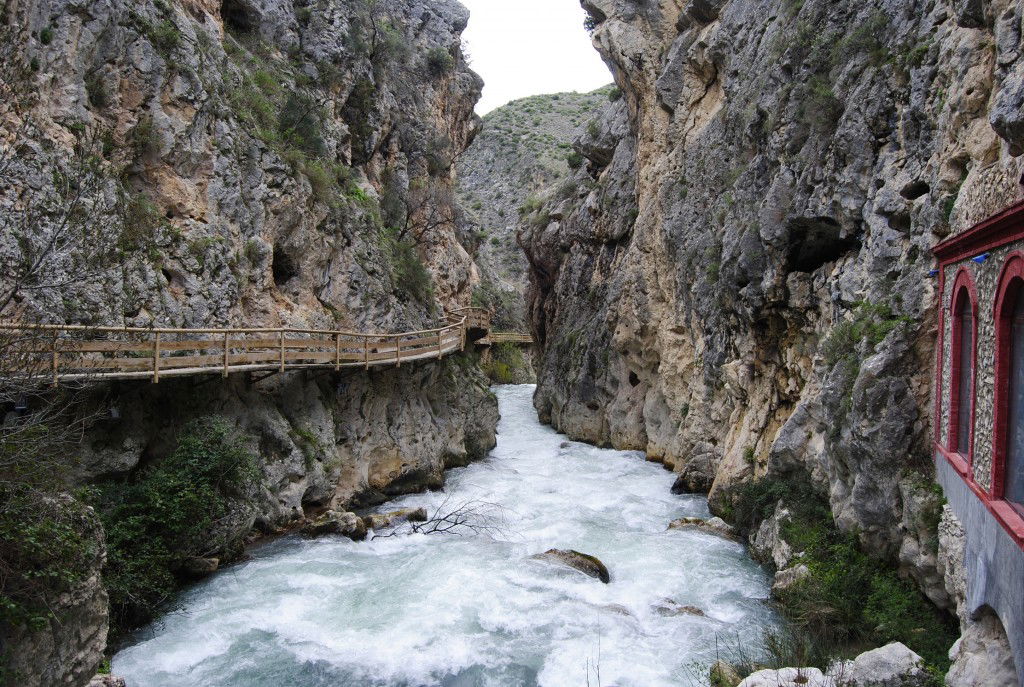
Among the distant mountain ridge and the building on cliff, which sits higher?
the distant mountain ridge

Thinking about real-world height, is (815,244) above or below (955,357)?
above

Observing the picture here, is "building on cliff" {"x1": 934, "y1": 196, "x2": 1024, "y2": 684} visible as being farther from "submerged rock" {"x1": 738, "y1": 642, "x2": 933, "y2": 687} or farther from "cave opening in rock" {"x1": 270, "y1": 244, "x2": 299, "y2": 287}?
"cave opening in rock" {"x1": 270, "y1": 244, "x2": 299, "y2": 287}

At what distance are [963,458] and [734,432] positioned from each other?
9.71m

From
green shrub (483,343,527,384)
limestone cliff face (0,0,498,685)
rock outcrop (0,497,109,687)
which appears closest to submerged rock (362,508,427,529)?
limestone cliff face (0,0,498,685)

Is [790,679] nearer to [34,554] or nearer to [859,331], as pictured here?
[859,331]

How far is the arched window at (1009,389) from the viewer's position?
651 cm

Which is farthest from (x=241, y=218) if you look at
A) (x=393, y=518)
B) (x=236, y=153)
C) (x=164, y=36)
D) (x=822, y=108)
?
(x=822, y=108)

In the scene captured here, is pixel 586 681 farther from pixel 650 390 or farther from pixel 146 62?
pixel 650 390

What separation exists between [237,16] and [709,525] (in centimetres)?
2104

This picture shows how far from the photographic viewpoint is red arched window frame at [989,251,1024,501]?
665cm

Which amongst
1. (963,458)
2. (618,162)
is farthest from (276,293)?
(618,162)

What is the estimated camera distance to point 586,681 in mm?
8969

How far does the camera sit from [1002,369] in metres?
6.83

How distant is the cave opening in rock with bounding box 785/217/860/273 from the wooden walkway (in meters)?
10.5
